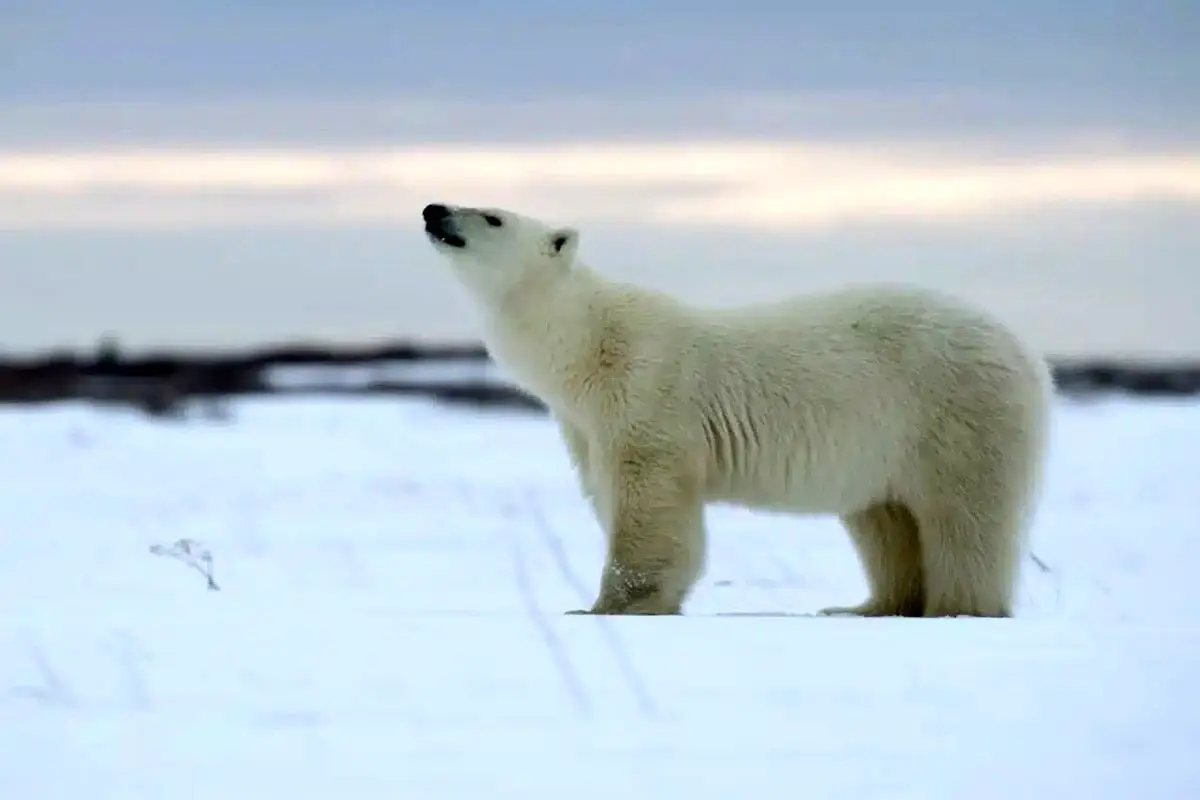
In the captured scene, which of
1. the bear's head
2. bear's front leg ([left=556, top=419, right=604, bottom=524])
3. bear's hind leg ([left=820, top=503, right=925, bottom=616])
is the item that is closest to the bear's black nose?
the bear's head

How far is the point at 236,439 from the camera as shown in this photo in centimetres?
1716

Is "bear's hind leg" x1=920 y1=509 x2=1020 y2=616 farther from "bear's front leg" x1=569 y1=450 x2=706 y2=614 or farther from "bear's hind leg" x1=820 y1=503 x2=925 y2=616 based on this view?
"bear's front leg" x1=569 y1=450 x2=706 y2=614

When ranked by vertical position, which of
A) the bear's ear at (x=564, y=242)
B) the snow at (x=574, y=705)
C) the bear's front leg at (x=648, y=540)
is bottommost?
the bear's front leg at (x=648, y=540)

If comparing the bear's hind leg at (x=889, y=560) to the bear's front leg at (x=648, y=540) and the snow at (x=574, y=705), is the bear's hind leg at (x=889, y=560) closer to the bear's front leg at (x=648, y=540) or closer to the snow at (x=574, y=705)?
the bear's front leg at (x=648, y=540)

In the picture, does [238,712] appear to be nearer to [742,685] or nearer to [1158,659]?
[742,685]

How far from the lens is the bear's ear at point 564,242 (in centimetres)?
564

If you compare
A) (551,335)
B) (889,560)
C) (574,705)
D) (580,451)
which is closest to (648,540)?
(580,451)

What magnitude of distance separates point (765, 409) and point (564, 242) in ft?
2.93

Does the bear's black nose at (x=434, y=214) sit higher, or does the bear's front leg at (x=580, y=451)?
the bear's black nose at (x=434, y=214)

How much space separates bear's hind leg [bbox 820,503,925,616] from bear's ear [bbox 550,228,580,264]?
1.38m

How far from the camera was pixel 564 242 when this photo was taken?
5668mm

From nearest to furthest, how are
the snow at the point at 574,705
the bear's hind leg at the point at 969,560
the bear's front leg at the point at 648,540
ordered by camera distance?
the snow at the point at 574,705 → the bear's front leg at the point at 648,540 → the bear's hind leg at the point at 969,560

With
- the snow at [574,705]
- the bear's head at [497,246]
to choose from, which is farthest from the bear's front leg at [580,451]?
the bear's head at [497,246]

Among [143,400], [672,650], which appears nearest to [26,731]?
[672,650]
